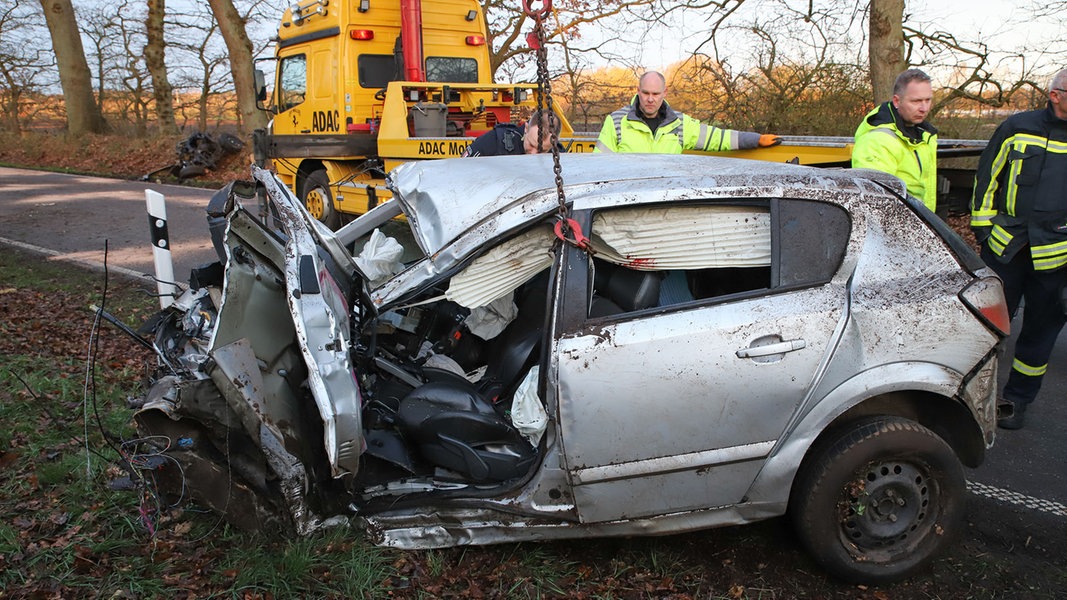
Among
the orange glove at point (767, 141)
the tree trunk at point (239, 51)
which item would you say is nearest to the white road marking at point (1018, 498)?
the orange glove at point (767, 141)

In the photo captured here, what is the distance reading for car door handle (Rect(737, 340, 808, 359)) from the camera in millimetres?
2641

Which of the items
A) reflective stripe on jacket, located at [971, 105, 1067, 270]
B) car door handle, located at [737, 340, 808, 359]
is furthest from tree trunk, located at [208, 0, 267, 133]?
car door handle, located at [737, 340, 808, 359]

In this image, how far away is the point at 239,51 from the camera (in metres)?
17.9

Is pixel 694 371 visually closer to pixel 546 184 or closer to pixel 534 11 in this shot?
pixel 546 184

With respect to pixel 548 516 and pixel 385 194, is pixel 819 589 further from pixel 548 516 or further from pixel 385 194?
pixel 385 194

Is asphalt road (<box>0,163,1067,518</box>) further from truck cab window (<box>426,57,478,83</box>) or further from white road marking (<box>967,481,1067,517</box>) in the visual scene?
truck cab window (<box>426,57,478,83</box>)

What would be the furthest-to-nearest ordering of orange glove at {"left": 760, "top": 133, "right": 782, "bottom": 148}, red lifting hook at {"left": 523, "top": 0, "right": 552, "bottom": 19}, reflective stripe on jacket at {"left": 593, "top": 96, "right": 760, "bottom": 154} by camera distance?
orange glove at {"left": 760, "top": 133, "right": 782, "bottom": 148} < reflective stripe on jacket at {"left": 593, "top": 96, "right": 760, "bottom": 154} < red lifting hook at {"left": 523, "top": 0, "right": 552, "bottom": 19}

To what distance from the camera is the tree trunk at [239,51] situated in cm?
1767

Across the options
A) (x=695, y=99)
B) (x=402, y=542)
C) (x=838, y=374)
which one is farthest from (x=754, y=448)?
(x=695, y=99)

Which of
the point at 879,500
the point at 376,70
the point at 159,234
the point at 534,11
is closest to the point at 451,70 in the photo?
the point at 376,70

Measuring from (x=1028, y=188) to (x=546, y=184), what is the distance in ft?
9.92

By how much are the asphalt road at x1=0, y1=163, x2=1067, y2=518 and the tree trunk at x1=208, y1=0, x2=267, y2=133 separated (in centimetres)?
299

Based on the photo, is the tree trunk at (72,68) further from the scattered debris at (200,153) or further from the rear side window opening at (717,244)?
the rear side window opening at (717,244)

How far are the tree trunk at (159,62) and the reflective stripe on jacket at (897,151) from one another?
909 inches
